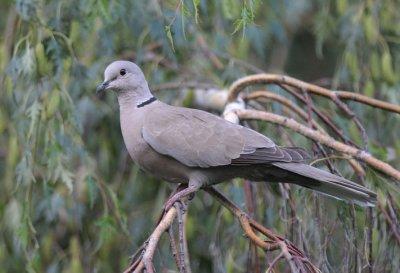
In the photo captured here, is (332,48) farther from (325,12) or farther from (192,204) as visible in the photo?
(192,204)

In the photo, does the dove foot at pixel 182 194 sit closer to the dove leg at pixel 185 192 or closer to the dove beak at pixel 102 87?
the dove leg at pixel 185 192

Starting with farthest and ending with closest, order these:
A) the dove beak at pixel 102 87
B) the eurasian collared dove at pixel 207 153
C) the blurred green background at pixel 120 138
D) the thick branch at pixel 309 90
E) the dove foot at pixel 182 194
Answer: the dove beak at pixel 102 87 < the thick branch at pixel 309 90 < the blurred green background at pixel 120 138 < the eurasian collared dove at pixel 207 153 < the dove foot at pixel 182 194

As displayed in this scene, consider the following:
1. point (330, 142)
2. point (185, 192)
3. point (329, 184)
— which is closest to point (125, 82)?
point (185, 192)

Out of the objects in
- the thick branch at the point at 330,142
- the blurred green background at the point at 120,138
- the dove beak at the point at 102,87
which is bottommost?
the blurred green background at the point at 120,138

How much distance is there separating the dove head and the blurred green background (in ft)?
0.61

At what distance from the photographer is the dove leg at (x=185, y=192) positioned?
285 centimetres

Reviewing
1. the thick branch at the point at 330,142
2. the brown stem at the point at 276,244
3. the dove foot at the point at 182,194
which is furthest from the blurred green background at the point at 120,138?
the brown stem at the point at 276,244

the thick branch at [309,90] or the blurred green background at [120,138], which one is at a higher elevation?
the thick branch at [309,90]

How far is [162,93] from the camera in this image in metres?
4.72

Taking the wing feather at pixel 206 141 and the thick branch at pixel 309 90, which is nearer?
the wing feather at pixel 206 141

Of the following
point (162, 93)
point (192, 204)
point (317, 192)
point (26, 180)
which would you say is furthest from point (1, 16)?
point (317, 192)

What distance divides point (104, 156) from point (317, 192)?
1.78 metres

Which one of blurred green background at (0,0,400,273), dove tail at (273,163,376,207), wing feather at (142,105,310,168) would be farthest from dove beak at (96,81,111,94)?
dove tail at (273,163,376,207)

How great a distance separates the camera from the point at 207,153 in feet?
10.5
